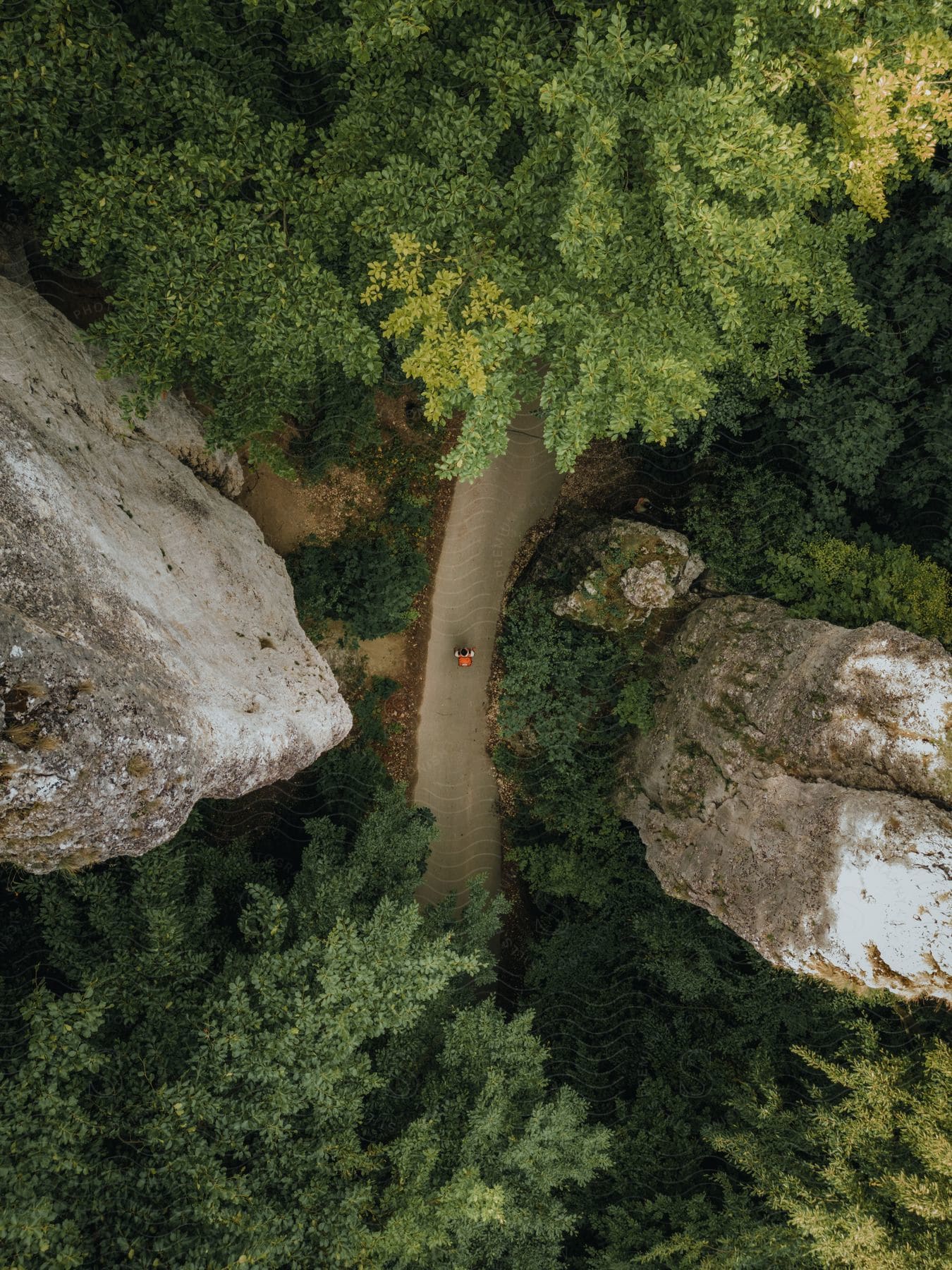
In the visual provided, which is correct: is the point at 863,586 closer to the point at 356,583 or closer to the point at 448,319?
the point at 448,319

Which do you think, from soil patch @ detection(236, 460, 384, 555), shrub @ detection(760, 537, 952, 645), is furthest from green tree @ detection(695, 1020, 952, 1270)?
soil patch @ detection(236, 460, 384, 555)

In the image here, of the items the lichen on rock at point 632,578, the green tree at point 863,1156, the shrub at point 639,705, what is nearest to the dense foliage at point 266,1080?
the green tree at point 863,1156

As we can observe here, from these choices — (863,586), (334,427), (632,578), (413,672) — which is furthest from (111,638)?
(863,586)

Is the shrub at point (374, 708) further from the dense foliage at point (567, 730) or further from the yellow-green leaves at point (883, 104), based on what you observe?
the yellow-green leaves at point (883, 104)

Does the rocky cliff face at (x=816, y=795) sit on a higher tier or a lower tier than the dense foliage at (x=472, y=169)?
lower

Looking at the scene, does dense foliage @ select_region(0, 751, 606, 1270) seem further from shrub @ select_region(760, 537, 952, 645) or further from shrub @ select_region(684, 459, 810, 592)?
shrub @ select_region(760, 537, 952, 645)

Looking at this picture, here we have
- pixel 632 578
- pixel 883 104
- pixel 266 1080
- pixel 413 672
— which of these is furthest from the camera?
pixel 413 672

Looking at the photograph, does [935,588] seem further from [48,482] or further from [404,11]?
[48,482]
